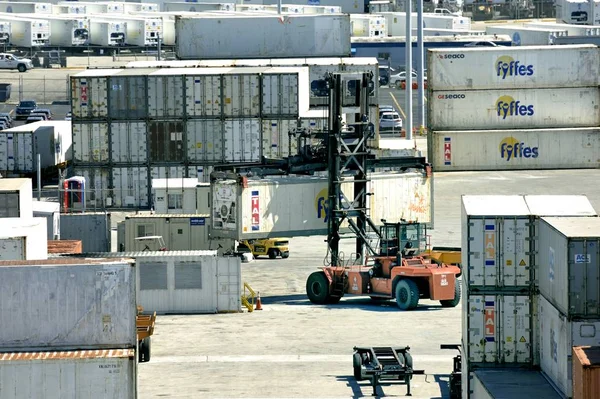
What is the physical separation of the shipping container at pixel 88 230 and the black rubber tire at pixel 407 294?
56.5ft

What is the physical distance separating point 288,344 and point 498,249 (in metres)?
11.8

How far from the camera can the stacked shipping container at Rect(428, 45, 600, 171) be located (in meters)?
75.1

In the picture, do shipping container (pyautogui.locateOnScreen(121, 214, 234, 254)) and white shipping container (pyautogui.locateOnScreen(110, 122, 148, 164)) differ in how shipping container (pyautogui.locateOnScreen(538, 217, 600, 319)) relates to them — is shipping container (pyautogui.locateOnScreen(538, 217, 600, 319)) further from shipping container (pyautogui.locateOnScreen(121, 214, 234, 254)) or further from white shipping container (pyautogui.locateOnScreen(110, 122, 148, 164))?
white shipping container (pyautogui.locateOnScreen(110, 122, 148, 164))

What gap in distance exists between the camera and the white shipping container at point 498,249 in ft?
114

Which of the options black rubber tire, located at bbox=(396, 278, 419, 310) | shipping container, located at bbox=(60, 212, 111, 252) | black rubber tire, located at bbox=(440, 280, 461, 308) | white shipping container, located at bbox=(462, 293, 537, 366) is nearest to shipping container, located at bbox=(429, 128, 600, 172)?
shipping container, located at bbox=(60, 212, 111, 252)

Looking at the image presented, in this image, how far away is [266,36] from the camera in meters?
94.1

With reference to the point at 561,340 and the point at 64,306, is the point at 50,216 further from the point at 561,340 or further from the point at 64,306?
the point at 561,340

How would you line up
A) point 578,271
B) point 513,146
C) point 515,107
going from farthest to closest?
point 513,146
point 515,107
point 578,271

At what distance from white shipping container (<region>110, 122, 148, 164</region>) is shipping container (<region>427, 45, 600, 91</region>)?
15.3 meters

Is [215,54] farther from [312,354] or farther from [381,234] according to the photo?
[312,354]

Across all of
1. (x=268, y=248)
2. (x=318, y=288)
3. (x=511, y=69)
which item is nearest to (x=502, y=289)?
(x=318, y=288)

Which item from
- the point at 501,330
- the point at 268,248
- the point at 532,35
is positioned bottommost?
the point at 501,330

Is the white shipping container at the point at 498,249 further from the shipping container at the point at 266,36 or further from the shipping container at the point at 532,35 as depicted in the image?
the shipping container at the point at 532,35

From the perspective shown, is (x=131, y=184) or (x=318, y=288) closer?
(x=318, y=288)
